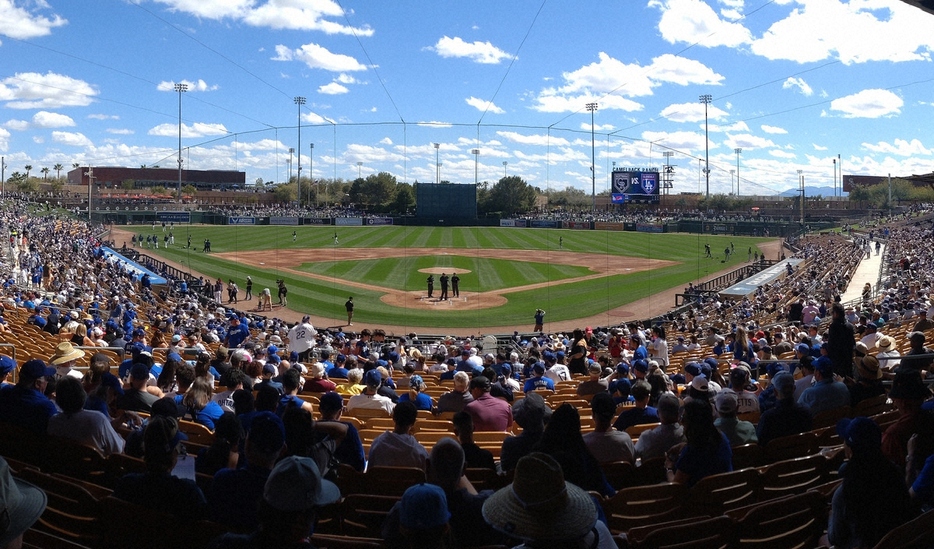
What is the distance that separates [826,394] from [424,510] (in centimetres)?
565

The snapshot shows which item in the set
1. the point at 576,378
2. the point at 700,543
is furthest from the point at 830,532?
the point at 576,378

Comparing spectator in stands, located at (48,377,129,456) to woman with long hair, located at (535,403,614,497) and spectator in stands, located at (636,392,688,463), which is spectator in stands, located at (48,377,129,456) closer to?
woman with long hair, located at (535,403,614,497)

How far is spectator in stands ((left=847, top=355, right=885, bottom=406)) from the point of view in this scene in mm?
7602

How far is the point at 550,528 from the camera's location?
3.01 m

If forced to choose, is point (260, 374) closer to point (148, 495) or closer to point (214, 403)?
point (214, 403)

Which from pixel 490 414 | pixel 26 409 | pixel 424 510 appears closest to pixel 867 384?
pixel 490 414

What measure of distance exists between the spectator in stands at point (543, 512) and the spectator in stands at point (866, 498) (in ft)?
6.58

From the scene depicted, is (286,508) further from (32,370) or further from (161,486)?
(32,370)

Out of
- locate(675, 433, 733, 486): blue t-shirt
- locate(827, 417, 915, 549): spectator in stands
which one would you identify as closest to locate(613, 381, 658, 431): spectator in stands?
locate(675, 433, 733, 486): blue t-shirt

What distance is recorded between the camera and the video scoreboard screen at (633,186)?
75125 millimetres

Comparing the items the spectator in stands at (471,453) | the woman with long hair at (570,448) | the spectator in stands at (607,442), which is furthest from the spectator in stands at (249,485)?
the spectator in stands at (607,442)

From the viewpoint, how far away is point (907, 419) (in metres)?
5.45

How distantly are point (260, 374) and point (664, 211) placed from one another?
346ft

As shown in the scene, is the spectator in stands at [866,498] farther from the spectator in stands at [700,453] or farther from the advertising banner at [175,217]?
the advertising banner at [175,217]
